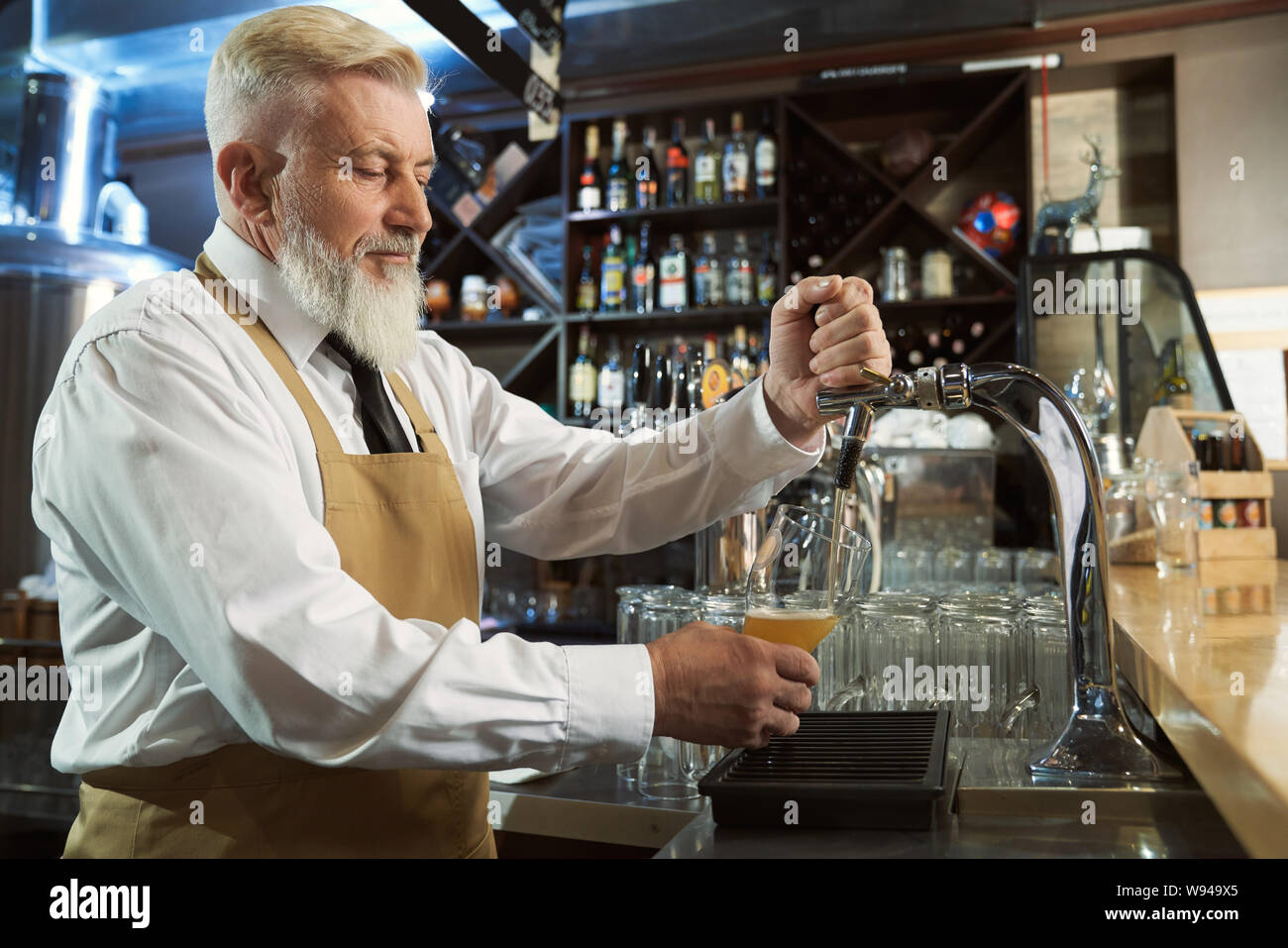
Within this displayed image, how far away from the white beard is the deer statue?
8.80 ft

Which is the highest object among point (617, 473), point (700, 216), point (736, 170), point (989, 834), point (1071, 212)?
point (736, 170)

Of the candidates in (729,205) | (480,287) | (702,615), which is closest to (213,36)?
(480,287)

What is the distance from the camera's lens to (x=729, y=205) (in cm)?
383

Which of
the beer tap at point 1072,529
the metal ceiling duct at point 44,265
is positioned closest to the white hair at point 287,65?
the beer tap at point 1072,529

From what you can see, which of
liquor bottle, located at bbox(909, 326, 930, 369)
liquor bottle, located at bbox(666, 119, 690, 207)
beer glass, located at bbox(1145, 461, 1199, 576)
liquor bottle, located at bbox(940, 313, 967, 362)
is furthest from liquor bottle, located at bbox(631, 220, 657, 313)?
beer glass, located at bbox(1145, 461, 1199, 576)

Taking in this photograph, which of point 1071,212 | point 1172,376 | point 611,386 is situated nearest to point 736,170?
point 611,386

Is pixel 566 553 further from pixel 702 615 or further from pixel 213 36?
pixel 213 36

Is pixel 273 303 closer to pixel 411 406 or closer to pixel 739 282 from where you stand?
pixel 411 406

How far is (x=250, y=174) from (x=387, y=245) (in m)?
0.18

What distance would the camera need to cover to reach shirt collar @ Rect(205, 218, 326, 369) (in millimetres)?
1249

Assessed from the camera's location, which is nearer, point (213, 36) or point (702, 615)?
point (702, 615)

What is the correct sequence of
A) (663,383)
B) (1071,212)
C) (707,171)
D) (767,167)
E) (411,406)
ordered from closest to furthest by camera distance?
(411,406), (663,383), (1071,212), (767,167), (707,171)

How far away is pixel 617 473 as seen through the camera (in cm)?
154
